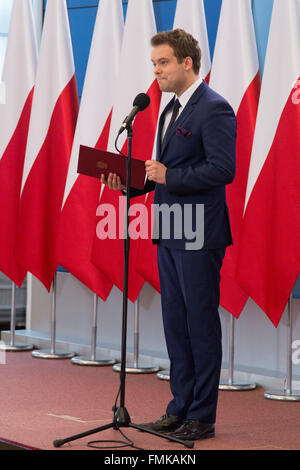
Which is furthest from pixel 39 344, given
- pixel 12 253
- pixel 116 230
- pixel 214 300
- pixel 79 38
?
pixel 214 300

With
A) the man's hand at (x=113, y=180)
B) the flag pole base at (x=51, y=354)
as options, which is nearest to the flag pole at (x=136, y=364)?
the flag pole base at (x=51, y=354)

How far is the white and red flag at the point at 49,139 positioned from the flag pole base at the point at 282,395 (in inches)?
69.6

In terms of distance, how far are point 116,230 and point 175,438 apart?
205 cm

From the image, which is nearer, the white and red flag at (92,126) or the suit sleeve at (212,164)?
the suit sleeve at (212,164)

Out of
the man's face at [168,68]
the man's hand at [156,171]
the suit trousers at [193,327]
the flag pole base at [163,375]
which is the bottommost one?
the flag pole base at [163,375]

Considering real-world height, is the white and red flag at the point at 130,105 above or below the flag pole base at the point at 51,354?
above

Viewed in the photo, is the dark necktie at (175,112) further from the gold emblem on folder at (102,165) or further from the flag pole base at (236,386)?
the flag pole base at (236,386)

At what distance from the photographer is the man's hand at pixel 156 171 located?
291 cm

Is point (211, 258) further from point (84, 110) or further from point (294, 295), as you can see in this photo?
point (84, 110)

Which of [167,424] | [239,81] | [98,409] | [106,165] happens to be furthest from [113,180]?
[239,81]

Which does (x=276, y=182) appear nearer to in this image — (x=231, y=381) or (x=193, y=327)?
(x=231, y=381)

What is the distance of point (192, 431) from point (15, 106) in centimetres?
306

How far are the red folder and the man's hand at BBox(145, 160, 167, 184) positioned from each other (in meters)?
0.06

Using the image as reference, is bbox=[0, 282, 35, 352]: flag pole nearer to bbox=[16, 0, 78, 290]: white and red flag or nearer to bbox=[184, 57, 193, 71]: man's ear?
bbox=[16, 0, 78, 290]: white and red flag
